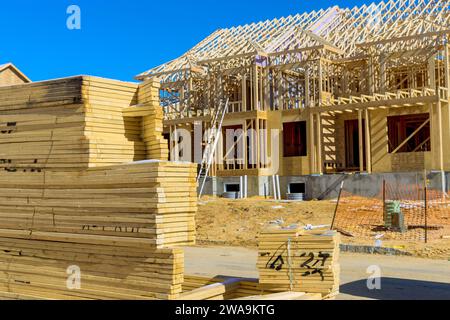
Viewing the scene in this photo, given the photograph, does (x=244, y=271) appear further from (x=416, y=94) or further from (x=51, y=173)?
(x=416, y=94)

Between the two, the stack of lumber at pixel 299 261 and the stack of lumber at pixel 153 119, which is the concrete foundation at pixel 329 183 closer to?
the stack of lumber at pixel 299 261

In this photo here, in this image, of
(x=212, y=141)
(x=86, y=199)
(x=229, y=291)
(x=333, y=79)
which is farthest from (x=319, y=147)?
(x=86, y=199)

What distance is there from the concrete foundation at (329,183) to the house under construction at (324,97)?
7 cm

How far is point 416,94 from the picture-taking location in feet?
100

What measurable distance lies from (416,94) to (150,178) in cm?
2511

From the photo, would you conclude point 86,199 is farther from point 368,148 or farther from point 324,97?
point 324,97

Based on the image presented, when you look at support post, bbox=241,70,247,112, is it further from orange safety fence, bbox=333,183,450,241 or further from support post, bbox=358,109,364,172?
orange safety fence, bbox=333,183,450,241

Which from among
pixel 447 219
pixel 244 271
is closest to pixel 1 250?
pixel 244 271

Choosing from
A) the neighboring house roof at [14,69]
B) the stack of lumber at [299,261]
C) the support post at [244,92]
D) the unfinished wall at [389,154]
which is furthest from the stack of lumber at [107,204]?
the support post at [244,92]

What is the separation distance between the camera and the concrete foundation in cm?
2614

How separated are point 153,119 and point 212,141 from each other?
24070 millimetres

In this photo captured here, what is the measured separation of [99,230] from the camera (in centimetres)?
870

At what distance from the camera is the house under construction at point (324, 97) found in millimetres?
28031

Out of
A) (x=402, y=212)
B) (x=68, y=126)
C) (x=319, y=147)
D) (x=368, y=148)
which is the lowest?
(x=402, y=212)
